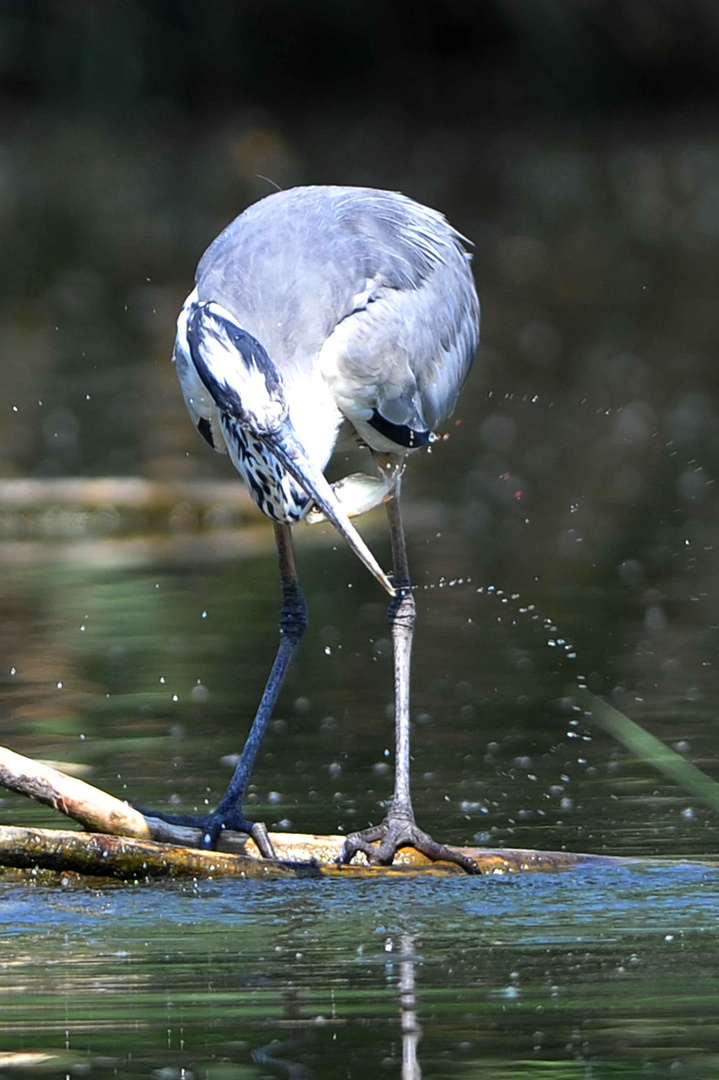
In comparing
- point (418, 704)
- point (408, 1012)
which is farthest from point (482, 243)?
point (408, 1012)

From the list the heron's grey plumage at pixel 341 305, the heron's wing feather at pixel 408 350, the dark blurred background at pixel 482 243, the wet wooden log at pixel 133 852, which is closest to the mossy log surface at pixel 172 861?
the wet wooden log at pixel 133 852

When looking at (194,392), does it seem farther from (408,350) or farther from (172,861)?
(172,861)

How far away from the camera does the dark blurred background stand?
11297mm

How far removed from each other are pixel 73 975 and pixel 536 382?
47.0 ft

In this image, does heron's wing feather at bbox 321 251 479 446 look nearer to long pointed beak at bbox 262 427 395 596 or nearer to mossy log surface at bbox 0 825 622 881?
long pointed beak at bbox 262 427 395 596

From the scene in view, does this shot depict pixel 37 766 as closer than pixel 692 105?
Yes

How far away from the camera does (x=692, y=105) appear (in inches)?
1661

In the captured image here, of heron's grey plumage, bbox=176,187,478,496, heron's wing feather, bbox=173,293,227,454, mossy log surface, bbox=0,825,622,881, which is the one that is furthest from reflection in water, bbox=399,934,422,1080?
heron's wing feather, bbox=173,293,227,454

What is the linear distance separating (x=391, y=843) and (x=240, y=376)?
1.33 metres

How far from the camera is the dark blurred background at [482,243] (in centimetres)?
1130

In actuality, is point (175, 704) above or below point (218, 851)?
above

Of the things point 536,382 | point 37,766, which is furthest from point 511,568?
point 536,382

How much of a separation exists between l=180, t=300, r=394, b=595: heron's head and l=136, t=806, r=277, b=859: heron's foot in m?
0.88

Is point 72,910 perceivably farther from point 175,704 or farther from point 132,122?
point 132,122
